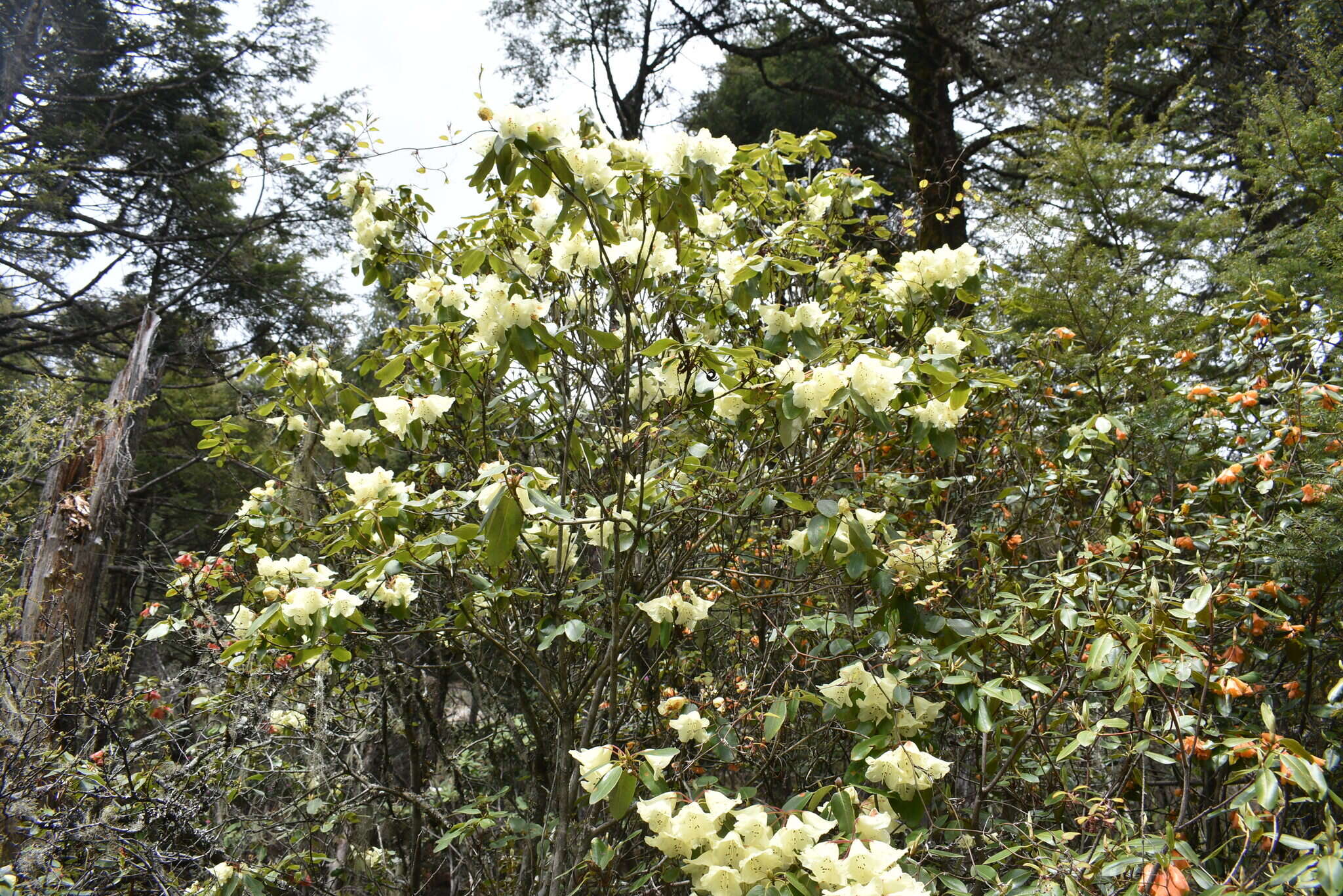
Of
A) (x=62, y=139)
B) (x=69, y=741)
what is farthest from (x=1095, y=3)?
(x=62, y=139)

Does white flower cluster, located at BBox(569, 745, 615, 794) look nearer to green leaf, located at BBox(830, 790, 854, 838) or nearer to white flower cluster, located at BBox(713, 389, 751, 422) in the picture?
green leaf, located at BBox(830, 790, 854, 838)

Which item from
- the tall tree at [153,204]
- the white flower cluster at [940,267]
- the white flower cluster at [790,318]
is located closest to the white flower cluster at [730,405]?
the white flower cluster at [790,318]

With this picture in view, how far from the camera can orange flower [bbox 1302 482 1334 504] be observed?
7.41 ft

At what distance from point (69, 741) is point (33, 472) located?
8.16 ft

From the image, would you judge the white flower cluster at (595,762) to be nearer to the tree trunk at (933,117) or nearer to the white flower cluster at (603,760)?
the white flower cluster at (603,760)

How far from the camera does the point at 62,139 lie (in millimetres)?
7805

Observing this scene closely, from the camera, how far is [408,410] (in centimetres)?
206

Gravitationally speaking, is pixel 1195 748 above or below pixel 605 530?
below

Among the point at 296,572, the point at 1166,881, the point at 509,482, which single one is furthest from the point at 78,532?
the point at 1166,881

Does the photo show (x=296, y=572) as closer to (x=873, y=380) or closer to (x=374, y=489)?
(x=374, y=489)

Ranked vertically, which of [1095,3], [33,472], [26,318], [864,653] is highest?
[1095,3]

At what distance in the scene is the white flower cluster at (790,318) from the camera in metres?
1.88

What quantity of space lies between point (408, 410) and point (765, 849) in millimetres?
1361

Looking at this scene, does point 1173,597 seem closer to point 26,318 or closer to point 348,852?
point 348,852
